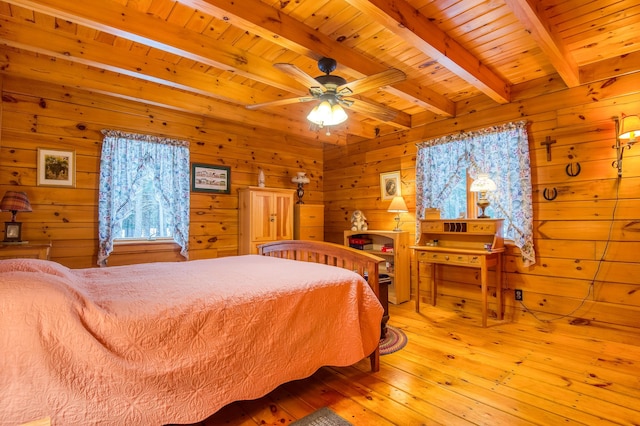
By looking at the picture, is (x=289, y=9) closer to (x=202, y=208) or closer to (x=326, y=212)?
(x=202, y=208)

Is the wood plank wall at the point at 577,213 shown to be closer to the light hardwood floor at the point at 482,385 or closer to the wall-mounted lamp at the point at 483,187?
the light hardwood floor at the point at 482,385

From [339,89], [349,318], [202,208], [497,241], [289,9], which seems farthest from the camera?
[202,208]

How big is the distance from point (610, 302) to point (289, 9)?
3649 millimetres

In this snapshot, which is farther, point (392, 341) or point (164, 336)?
point (392, 341)

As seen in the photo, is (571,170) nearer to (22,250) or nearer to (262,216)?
(262,216)

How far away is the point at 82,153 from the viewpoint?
Result: 3.40 metres

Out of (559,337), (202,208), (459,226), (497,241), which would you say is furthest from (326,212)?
(559,337)

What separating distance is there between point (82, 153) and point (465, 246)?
14.4ft

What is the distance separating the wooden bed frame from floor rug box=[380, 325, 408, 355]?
15.8 inches

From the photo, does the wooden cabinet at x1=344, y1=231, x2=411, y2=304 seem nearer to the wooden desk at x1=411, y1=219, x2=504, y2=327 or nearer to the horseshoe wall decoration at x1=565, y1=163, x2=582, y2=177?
the wooden desk at x1=411, y1=219, x2=504, y2=327

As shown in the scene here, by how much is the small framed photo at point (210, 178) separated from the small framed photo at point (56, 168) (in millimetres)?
1238

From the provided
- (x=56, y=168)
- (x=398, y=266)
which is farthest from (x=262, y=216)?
(x=56, y=168)

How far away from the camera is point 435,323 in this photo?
11.0 feet

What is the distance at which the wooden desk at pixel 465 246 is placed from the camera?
3.18 meters
